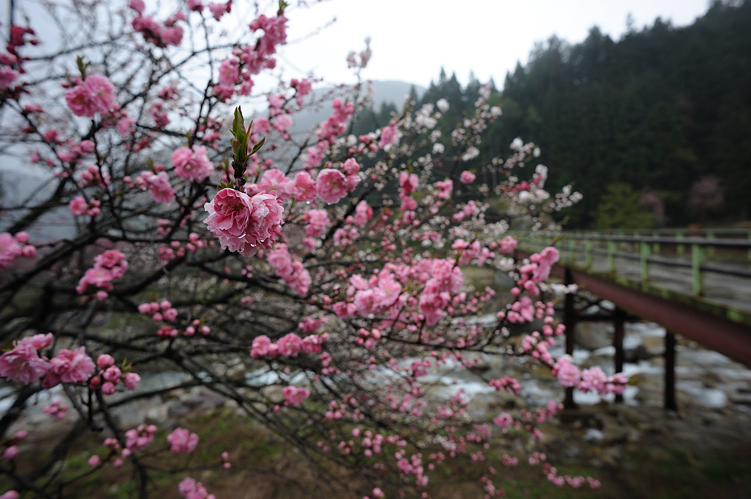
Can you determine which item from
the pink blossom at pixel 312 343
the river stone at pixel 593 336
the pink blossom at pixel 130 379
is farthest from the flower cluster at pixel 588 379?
the river stone at pixel 593 336

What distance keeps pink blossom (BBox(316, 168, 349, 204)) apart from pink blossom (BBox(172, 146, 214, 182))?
0.66 m

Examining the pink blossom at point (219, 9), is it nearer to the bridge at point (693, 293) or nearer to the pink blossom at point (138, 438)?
the bridge at point (693, 293)

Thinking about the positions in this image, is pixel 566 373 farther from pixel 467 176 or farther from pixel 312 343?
pixel 467 176

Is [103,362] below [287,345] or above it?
above

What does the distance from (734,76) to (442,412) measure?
3852cm

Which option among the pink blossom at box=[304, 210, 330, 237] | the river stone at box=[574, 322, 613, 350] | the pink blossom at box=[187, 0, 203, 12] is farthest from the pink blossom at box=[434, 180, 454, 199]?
the river stone at box=[574, 322, 613, 350]

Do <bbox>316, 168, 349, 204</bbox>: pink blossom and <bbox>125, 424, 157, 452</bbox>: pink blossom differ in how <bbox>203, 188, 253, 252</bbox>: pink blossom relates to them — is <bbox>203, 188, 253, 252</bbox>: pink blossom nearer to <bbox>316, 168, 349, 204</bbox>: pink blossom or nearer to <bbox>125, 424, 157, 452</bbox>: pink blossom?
<bbox>316, 168, 349, 204</bbox>: pink blossom

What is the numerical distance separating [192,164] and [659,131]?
109 feet

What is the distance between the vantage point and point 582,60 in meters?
33.2

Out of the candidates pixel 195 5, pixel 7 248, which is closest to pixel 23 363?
pixel 7 248

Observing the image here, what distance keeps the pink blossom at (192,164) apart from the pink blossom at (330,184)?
26.0 inches

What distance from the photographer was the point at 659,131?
23.5 meters

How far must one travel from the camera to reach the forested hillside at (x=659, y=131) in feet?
70.2

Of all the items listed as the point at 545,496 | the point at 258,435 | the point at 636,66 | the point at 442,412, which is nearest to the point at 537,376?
the point at 545,496
